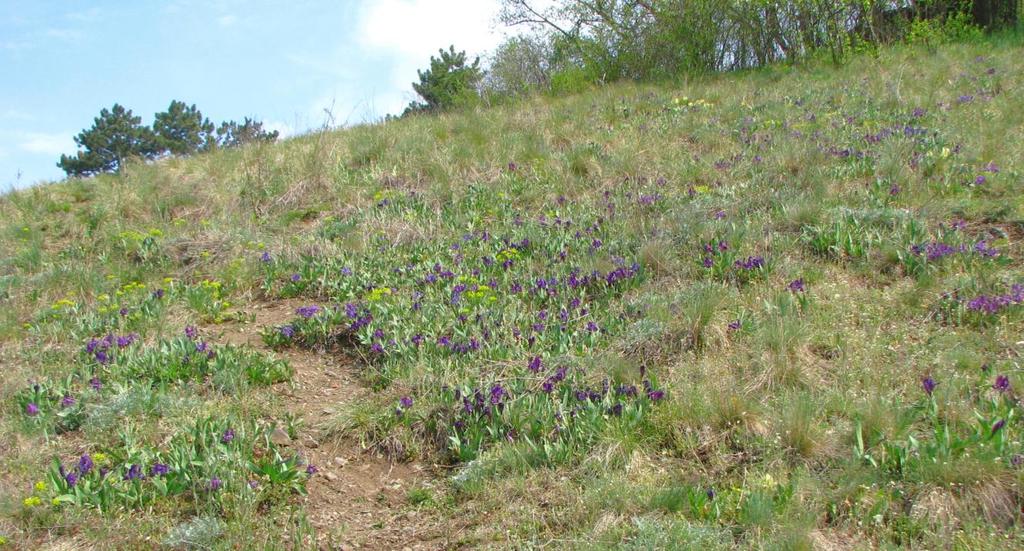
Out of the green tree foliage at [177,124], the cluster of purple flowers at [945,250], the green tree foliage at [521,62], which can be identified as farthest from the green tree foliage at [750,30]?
the green tree foliage at [177,124]

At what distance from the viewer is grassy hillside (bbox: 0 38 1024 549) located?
10.5ft

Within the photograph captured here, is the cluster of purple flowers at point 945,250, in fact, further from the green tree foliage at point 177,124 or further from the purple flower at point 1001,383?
the green tree foliage at point 177,124

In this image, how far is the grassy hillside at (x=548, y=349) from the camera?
3.21 meters

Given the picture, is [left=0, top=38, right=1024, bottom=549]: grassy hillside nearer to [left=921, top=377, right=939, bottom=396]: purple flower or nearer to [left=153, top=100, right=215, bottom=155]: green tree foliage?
[left=921, top=377, right=939, bottom=396]: purple flower

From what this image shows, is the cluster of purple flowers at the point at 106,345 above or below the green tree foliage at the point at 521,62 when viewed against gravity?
below

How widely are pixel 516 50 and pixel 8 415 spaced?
65.7ft

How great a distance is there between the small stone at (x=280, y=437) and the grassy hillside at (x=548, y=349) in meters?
0.06

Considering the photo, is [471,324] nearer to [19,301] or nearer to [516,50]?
[19,301]

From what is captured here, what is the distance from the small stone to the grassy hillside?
0.06 m

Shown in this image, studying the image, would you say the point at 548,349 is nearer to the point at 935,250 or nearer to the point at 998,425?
the point at 998,425

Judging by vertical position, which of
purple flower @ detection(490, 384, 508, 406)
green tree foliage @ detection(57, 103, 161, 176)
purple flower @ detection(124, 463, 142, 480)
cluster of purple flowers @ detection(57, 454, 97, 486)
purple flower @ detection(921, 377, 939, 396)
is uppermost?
green tree foliage @ detection(57, 103, 161, 176)

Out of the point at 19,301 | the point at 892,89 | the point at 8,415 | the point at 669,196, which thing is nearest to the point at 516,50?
the point at 892,89

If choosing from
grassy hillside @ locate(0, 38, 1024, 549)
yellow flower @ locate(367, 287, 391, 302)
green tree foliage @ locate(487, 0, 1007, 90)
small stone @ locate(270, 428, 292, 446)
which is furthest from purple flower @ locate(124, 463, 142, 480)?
green tree foliage @ locate(487, 0, 1007, 90)

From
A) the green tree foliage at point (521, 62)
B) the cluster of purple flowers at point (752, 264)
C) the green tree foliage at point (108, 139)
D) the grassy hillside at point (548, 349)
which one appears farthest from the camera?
the green tree foliage at point (108, 139)
